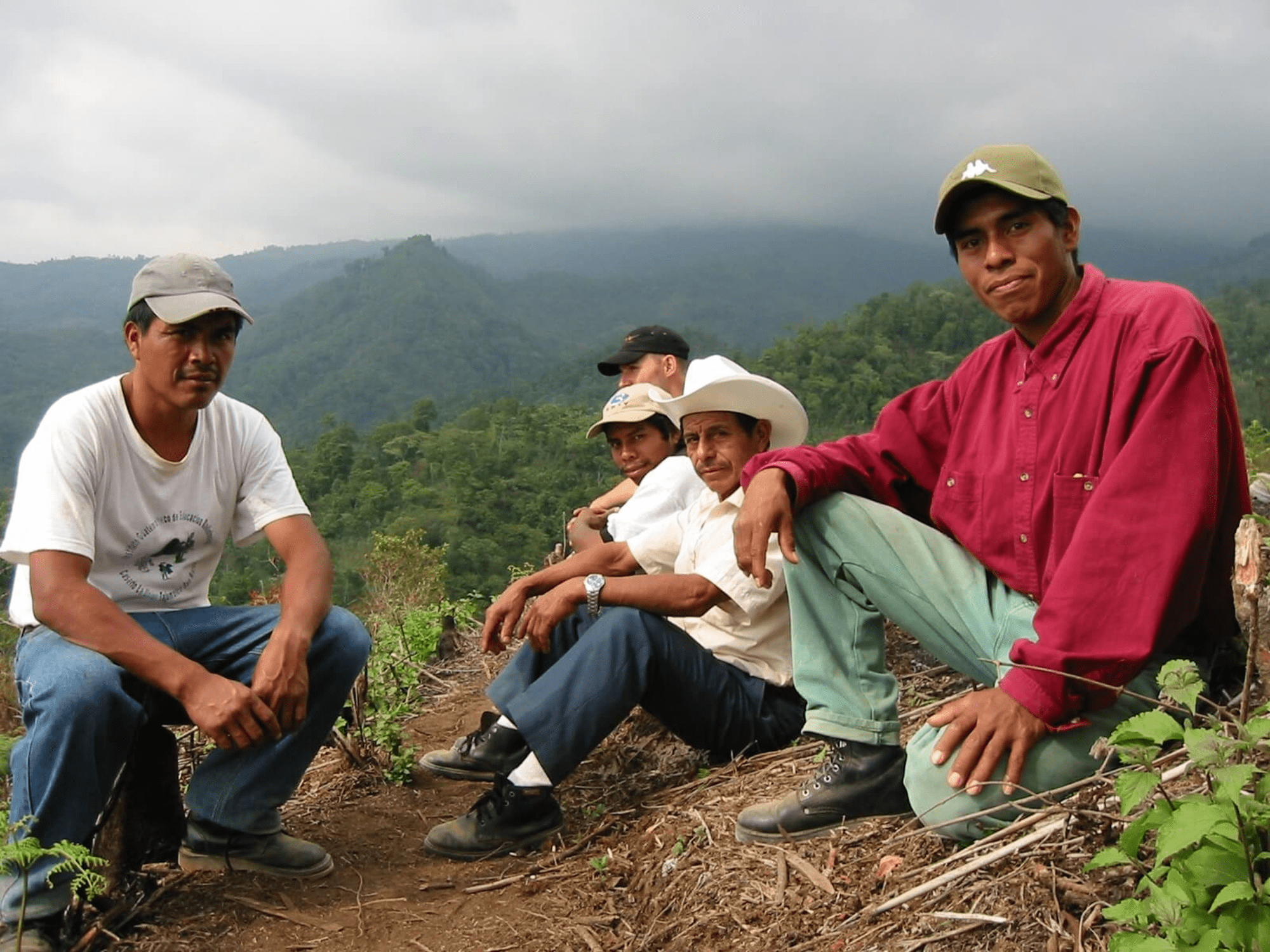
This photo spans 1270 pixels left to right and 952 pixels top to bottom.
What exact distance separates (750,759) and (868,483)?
998 millimetres

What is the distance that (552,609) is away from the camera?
130 inches

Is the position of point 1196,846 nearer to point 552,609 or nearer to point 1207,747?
point 1207,747

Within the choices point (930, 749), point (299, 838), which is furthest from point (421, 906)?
point (930, 749)

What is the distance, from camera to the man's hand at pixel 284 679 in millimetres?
2865

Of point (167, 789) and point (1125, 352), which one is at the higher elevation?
point (1125, 352)

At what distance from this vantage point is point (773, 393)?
3205mm

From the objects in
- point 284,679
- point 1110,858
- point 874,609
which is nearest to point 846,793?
point 874,609

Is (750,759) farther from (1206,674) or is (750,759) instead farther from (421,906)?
(1206,674)

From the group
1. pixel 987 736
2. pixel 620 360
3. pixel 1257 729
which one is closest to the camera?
pixel 1257 729

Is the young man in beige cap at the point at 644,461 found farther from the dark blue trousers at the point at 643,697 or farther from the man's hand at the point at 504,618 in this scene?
the dark blue trousers at the point at 643,697

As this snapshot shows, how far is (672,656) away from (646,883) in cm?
64

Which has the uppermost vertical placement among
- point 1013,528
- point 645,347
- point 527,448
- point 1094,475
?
point 645,347

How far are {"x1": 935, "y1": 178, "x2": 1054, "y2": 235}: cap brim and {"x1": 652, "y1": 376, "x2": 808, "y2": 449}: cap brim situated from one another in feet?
2.35

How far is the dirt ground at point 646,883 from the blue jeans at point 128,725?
0.80 feet
